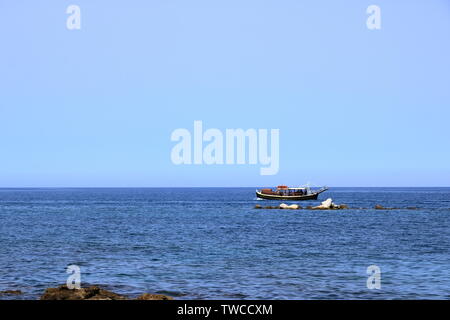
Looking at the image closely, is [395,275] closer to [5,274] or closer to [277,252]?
[277,252]

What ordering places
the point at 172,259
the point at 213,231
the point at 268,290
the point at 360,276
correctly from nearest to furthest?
the point at 268,290 < the point at 360,276 < the point at 172,259 < the point at 213,231

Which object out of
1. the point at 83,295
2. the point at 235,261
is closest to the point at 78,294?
the point at 83,295

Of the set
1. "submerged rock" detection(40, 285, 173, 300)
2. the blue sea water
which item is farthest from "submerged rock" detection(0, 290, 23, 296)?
"submerged rock" detection(40, 285, 173, 300)

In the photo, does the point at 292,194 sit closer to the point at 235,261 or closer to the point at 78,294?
the point at 235,261

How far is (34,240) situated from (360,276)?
31.5 m

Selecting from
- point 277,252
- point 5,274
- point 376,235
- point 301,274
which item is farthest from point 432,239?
point 5,274

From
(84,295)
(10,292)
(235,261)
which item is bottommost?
(235,261)

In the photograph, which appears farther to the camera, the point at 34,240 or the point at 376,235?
the point at 376,235

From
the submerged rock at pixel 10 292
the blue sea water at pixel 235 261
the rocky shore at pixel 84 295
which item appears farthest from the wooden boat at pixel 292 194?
the rocky shore at pixel 84 295

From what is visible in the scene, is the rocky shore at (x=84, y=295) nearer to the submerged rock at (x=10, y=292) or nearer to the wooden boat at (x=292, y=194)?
the submerged rock at (x=10, y=292)

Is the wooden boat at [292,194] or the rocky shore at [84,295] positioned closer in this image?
the rocky shore at [84,295]

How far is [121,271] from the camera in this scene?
27.4 m

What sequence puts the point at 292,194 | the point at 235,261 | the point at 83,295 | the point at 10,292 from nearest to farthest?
1. the point at 83,295
2. the point at 10,292
3. the point at 235,261
4. the point at 292,194
